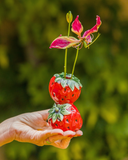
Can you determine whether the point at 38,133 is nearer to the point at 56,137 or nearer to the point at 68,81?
the point at 56,137

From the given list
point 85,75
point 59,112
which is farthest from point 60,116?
point 85,75

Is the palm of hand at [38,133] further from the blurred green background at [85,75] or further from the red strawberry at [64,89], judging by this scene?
the blurred green background at [85,75]

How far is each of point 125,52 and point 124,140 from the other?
2.23 ft

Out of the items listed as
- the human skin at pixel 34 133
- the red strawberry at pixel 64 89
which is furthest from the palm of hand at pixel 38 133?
the red strawberry at pixel 64 89

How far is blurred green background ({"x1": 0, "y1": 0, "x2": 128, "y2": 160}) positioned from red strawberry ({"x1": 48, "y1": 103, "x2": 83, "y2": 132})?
88 cm

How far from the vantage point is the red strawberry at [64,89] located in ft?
2.52

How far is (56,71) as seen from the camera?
1793mm

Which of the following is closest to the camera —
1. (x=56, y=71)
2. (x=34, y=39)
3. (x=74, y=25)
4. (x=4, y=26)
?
(x=74, y=25)

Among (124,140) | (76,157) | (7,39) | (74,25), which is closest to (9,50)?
(7,39)

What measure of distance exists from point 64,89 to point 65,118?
0.31 ft

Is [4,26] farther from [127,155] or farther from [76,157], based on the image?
[127,155]

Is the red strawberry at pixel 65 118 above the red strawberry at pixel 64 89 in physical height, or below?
below

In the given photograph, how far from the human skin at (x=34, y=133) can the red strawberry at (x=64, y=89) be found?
0.37 ft

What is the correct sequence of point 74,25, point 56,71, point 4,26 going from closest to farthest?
1. point 74,25
2. point 56,71
3. point 4,26
